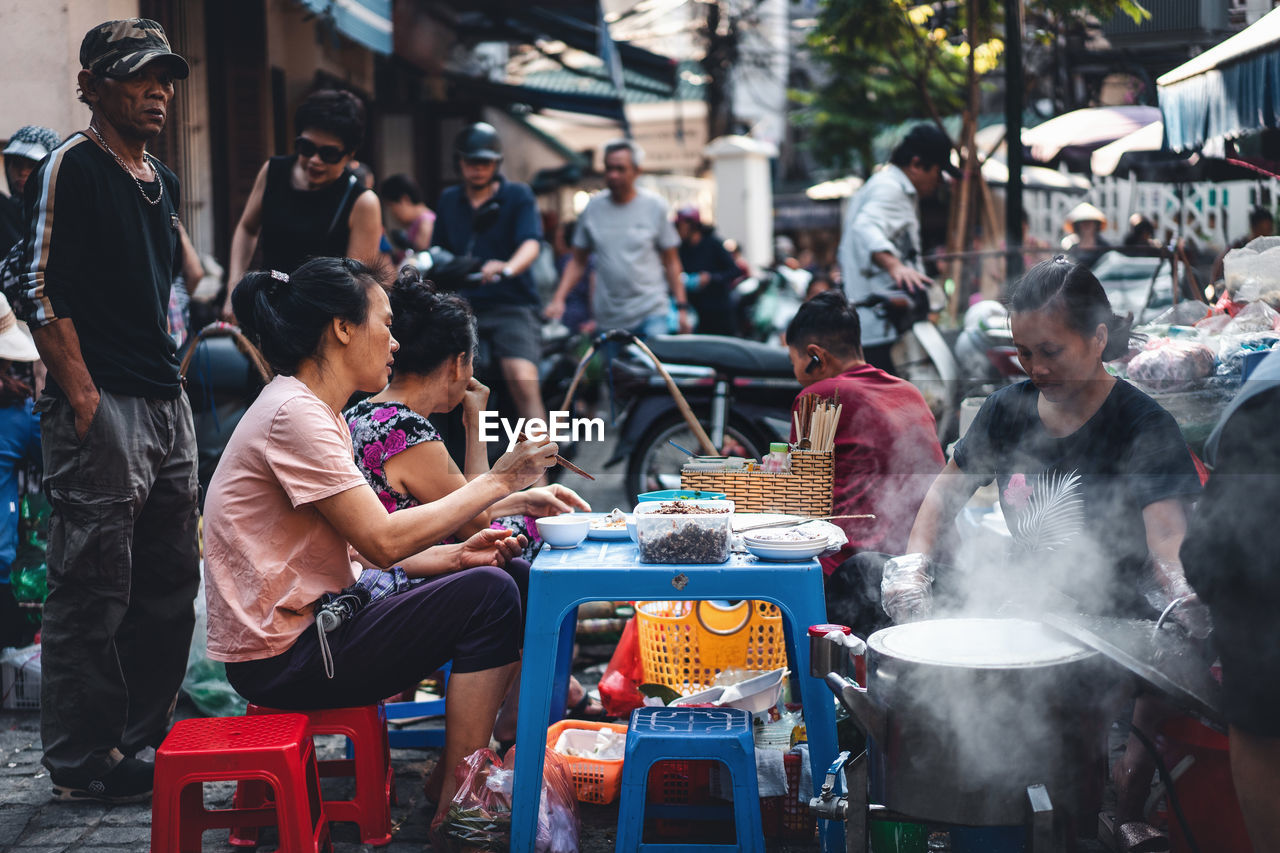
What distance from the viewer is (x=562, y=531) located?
3.21 m

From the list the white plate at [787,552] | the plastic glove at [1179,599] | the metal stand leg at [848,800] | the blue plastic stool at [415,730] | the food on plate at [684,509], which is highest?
the food on plate at [684,509]

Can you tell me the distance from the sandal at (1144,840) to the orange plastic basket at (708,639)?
3.76 feet

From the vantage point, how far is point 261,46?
7914 mm

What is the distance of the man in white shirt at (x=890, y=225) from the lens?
21.9ft

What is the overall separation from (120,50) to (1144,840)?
369cm

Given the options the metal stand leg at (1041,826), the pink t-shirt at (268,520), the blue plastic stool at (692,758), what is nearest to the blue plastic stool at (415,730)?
the pink t-shirt at (268,520)

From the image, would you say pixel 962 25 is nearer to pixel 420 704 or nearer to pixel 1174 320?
pixel 1174 320

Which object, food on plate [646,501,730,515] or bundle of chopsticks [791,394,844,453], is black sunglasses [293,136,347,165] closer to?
bundle of chopsticks [791,394,844,453]

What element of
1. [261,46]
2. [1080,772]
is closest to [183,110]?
[261,46]

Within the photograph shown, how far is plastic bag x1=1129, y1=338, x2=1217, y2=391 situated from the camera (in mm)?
3914

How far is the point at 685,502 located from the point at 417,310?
3.53ft

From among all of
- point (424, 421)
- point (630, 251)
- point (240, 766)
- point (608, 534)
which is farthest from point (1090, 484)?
point (630, 251)

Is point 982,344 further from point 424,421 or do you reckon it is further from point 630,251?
point 424,421

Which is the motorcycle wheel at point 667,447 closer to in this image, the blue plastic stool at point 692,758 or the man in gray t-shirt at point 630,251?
the man in gray t-shirt at point 630,251
